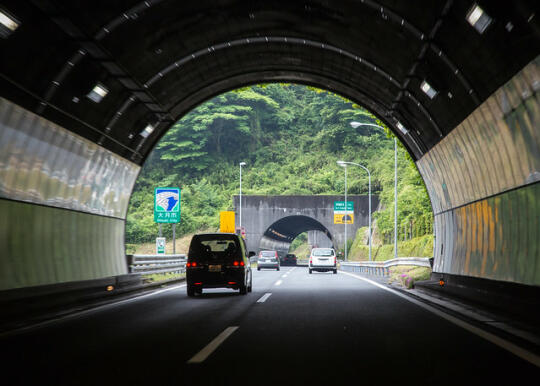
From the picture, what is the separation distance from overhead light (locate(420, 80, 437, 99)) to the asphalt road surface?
6297 mm

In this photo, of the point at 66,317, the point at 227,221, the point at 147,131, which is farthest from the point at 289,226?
the point at 66,317

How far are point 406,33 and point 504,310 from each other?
652 centimetres

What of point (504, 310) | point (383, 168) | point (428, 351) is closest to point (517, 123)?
point (504, 310)

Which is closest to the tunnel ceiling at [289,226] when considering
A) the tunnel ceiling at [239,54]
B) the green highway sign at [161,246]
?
the green highway sign at [161,246]

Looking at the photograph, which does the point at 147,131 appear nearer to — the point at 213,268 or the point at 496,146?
the point at 213,268

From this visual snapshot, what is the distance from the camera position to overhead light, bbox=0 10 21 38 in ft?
34.8

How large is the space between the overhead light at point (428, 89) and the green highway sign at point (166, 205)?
1412cm

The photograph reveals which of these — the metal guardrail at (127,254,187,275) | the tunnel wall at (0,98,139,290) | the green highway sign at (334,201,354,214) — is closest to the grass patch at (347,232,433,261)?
the green highway sign at (334,201,354,214)

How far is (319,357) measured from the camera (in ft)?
24.1

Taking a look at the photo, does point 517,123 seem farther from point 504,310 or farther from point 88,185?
point 88,185

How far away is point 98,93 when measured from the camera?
53.0 ft

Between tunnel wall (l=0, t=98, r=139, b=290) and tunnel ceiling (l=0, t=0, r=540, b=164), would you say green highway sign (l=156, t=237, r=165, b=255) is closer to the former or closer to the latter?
tunnel ceiling (l=0, t=0, r=540, b=164)

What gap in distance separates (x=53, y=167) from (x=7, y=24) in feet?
15.8

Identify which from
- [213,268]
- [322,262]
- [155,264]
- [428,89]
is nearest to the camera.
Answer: [428,89]
